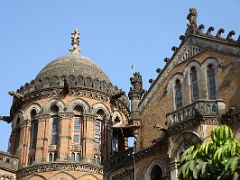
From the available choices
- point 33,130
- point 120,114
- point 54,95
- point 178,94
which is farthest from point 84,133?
point 178,94

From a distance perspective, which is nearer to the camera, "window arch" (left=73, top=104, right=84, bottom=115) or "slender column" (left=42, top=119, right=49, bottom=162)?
"slender column" (left=42, top=119, right=49, bottom=162)

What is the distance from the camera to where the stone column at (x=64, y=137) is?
29.5 metres

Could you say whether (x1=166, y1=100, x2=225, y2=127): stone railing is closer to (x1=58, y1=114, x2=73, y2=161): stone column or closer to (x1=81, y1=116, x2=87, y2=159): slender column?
(x1=81, y1=116, x2=87, y2=159): slender column

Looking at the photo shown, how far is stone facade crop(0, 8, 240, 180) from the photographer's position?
2323 centimetres

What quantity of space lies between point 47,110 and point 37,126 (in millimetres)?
1231

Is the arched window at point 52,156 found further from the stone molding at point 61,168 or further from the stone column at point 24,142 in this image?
the stone column at point 24,142

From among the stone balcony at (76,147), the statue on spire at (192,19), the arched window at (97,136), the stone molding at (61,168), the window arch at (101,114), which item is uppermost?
the statue on spire at (192,19)

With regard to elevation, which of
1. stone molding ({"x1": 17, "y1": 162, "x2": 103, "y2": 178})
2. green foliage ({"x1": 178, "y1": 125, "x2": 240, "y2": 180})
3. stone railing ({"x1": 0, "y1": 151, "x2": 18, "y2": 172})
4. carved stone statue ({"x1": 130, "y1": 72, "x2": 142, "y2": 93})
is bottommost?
green foliage ({"x1": 178, "y1": 125, "x2": 240, "y2": 180})

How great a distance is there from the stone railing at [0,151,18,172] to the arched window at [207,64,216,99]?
13.0 meters

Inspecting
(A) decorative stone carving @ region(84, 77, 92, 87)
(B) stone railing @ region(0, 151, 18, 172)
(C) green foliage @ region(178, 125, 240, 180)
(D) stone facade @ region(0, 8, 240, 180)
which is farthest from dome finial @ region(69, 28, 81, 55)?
(C) green foliage @ region(178, 125, 240, 180)

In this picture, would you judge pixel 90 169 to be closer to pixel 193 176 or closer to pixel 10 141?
pixel 10 141

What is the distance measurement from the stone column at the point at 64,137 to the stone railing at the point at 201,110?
8515 mm

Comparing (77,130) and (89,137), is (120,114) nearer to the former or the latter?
(89,137)

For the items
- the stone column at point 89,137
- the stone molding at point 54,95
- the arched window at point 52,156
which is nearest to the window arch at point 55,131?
the arched window at point 52,156
